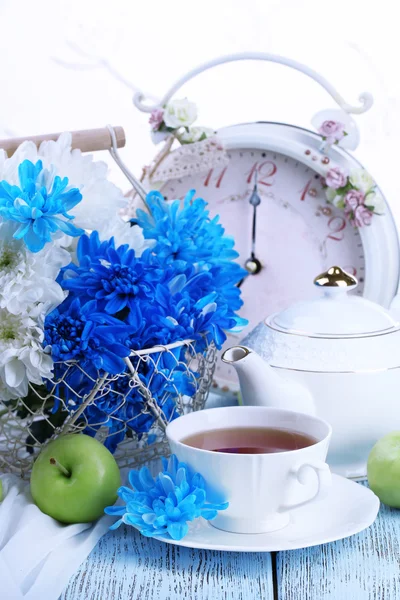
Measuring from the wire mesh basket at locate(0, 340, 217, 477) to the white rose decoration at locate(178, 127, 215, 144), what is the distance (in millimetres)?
337

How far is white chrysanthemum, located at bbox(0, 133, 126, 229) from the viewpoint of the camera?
0.67m

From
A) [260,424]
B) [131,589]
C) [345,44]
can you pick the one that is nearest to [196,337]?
[260,424]

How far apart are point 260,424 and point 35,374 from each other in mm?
202

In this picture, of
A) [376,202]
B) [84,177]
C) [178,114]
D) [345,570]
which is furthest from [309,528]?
[178,114]

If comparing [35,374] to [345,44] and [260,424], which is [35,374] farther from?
[345,44]

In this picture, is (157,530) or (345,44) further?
(345,44)

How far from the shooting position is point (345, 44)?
126 cm

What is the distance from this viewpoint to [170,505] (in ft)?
1.82

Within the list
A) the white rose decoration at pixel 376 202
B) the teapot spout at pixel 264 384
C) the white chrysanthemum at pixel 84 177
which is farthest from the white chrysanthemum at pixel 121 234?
the white rose decoration at pixel 376 202

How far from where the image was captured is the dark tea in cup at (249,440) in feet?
1.99

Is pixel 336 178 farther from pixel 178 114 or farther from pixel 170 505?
pixel 170 505

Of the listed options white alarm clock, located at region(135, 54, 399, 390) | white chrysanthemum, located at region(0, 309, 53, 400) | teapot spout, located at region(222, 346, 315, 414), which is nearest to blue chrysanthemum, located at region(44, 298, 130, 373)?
white chrysanthemum, located at region(0, 309, 53, 400)

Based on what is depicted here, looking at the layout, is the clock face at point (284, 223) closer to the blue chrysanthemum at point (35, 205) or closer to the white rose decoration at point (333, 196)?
the white rose decoration at point (333, 196)

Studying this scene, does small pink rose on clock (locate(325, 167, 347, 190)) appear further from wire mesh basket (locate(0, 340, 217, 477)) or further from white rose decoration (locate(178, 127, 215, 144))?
wire mesh basket (locate(0, 340, 217, 477))
